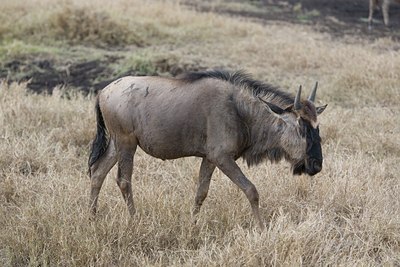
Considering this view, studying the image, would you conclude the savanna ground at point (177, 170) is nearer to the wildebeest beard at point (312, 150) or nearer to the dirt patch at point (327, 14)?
the wildebeest beard at point (312, 150)

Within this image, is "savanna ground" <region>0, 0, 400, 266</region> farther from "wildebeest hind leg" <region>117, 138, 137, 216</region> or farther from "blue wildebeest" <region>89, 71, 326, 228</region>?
"blue wildebeest" <region>89, 71, 326, 228</region>

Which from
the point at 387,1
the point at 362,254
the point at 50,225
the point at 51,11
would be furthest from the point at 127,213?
the point at 387,1

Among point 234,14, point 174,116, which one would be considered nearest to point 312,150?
point 174,116

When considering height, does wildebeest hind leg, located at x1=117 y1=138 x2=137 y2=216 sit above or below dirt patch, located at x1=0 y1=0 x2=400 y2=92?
above

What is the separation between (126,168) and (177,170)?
3.62 ft

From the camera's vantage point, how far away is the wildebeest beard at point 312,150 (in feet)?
14.3

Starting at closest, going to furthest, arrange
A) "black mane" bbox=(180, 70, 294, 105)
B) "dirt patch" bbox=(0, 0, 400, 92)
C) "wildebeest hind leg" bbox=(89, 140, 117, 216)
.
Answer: "black mane" bbox=(180, 70, 294, 105)
"wildebeest hind leg" bbox=(89, 140, 117, 216)
"dirt patch" bbox=(0, 0, 400, 92)

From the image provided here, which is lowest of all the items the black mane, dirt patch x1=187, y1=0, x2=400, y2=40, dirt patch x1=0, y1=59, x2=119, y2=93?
dirt patch x1=187, y1=0, x2=400, y2=40

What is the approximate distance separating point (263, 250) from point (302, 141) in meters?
0.96

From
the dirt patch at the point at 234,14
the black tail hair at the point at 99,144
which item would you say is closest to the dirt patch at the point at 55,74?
the dirt patch at the point at 234,14

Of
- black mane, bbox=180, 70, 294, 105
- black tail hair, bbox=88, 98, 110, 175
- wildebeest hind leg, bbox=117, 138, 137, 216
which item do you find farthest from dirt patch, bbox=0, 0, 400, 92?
black mane, bbox=180, 70, 294, 105

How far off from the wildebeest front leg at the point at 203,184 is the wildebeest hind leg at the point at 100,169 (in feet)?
2.49

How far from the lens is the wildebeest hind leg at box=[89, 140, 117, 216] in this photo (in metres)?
4.92

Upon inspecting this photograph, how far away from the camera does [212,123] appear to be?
4.46 meters
